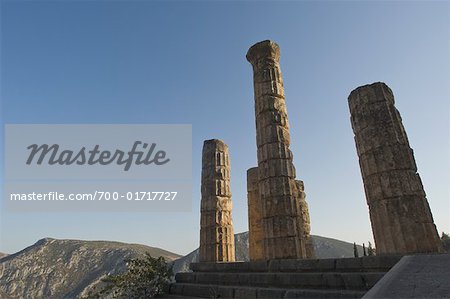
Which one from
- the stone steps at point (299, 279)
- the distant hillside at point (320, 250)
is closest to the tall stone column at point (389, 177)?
the stone steps at point (299, 279)

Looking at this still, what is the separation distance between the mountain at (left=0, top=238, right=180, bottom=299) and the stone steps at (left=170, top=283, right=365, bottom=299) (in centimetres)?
8439

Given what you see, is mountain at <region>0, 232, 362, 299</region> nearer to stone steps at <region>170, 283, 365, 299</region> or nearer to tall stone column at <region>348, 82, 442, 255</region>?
stone steps at <region>170, 283, 365, 299</region>

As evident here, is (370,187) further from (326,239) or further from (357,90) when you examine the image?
(326,239)

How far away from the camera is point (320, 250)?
106312 mm

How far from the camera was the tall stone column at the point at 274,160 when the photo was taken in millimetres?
11164

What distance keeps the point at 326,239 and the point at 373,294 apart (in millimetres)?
121938

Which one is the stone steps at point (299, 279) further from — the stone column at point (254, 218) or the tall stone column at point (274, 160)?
the stone column at point (254, 218)

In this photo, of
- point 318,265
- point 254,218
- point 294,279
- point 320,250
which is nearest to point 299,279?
point 294,279

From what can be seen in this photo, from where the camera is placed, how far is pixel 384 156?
9.11 m

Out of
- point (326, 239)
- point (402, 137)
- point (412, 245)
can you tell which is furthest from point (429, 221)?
point (326, 239)

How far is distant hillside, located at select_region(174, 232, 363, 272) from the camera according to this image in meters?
94.1

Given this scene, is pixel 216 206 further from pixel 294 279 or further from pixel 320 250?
pixel 320 250

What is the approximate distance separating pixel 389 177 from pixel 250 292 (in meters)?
5.28

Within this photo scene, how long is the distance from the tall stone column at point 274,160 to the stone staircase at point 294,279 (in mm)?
1434
